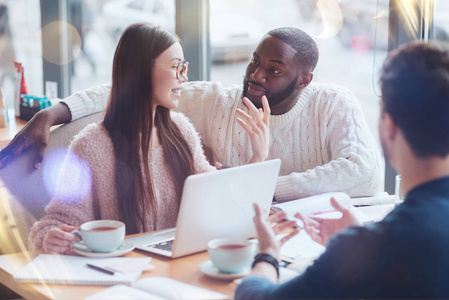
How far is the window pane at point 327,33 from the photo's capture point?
8.18 ft

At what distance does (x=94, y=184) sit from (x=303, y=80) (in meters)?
1.06

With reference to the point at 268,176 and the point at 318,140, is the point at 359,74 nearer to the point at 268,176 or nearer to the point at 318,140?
the point at 318,140

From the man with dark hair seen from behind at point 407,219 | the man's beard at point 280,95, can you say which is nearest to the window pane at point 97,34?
the man's beard at point 280,95

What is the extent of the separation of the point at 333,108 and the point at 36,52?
3.01 meters

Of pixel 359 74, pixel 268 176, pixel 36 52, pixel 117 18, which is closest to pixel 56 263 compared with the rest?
pixel 268 176

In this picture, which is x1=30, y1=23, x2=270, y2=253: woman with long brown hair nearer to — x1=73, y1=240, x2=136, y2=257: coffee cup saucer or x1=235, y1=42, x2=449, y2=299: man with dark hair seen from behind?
x1=73, y1=240, x2=136, y2=257: coffee cup saucer

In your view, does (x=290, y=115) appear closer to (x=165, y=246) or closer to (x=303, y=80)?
(x=303, y=80)

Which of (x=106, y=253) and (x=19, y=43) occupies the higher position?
(x=19, y=43)

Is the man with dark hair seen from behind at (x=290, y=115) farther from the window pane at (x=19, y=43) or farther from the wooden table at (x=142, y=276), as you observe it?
the window pane at (x=19, y=43)

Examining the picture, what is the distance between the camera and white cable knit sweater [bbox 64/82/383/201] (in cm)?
208

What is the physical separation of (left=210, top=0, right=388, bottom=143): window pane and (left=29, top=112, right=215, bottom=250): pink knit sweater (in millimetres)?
1008

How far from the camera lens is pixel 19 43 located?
4598 mm

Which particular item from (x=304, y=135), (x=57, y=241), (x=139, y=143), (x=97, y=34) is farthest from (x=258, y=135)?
(x=97, y=34)

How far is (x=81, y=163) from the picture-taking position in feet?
5.35
